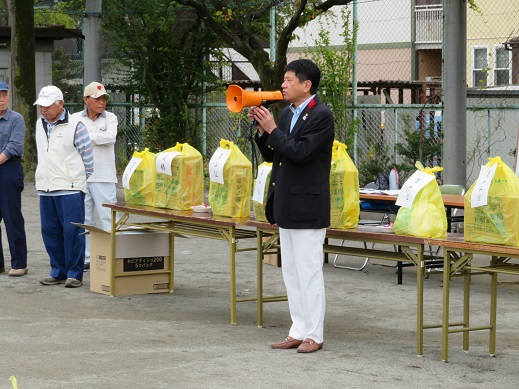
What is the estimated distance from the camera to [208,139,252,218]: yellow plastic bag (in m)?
8.87

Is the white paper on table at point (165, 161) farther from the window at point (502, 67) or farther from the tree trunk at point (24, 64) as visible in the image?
the tree trunk at point (24, 64)

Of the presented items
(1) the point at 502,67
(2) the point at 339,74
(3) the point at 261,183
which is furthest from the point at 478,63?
(3) the point at 261,183

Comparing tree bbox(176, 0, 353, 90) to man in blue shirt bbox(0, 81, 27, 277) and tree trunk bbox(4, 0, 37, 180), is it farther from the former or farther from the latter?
man in blue shirt bbox(0, 81, 27, 277)

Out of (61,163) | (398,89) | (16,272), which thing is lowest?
(16,272)

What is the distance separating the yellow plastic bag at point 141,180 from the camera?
10.1 m

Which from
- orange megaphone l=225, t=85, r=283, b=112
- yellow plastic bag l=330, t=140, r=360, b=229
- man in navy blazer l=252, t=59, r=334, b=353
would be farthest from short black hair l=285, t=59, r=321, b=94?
yellow plastic bag l=330, t=140, r=360, b=229

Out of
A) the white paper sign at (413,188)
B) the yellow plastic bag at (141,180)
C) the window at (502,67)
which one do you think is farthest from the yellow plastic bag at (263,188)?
the window at (502,67)

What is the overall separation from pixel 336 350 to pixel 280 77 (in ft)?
34.2

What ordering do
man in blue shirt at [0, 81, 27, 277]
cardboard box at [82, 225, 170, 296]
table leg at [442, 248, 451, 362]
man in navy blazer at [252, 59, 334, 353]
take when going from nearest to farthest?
table leg at [442, 248, 451, 362], man in navy blazer at [252, 59, 334, 353], cardboard box at [82, 225, 170, 296], man in blue shirt at [0, 81, 27, 277]

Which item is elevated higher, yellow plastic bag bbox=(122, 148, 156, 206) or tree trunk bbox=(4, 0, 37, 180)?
A: tree trunk bbox=(4, 0, 37, 180)

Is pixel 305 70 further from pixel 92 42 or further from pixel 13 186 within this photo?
pixel 92 42

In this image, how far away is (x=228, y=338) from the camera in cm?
812

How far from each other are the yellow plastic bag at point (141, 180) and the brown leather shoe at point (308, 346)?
2.91 meters

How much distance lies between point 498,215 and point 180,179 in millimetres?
3505
